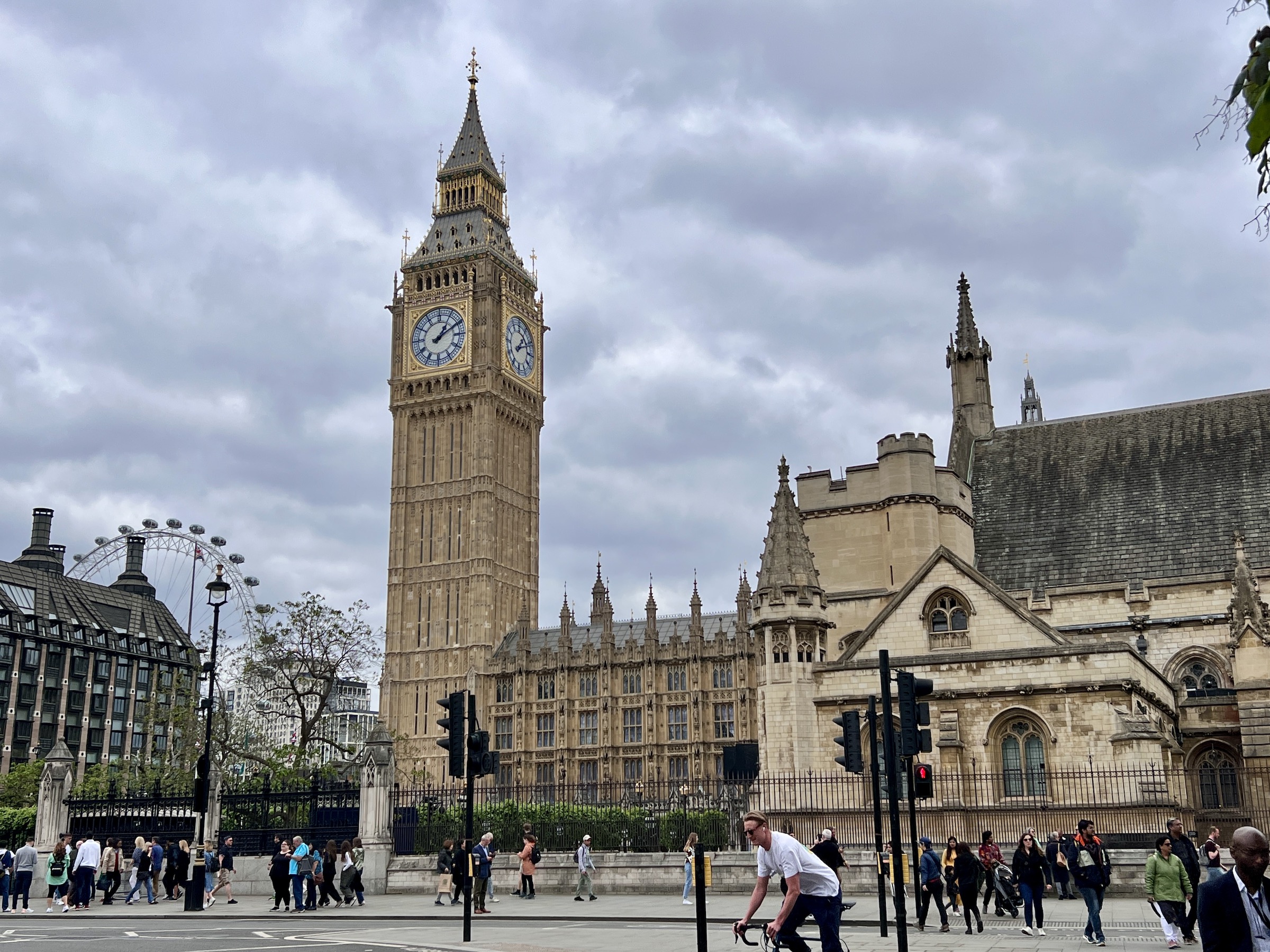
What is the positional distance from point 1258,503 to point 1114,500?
3.93 m

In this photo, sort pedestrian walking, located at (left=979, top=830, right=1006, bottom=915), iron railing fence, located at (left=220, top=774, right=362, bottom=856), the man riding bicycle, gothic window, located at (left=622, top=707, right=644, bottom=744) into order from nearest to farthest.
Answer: the man riding bicycle, pedestrian walking, located at (left=979, top=830, right=1006, bottom=915), iron railing fence, located at (left=220, top=774, right=362, bottom=856), gothic window, located at (left=622, top=707, right=644, bottom=744)

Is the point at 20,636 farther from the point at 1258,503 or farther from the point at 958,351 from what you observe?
the point at 1258,503

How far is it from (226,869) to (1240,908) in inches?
939

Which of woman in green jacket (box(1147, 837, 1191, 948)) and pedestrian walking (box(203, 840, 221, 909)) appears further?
pedestrian walking (box(203, 840, 221, 909))

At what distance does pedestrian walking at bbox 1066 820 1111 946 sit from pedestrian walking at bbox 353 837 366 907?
13975 mm

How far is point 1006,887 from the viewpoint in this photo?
1931 cm

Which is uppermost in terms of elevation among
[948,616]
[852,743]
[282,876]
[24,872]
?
[948,616]

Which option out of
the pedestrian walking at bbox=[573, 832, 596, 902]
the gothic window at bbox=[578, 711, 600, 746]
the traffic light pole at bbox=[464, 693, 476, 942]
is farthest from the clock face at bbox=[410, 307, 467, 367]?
the traffic light pole at bbox=[464, 693, 476, 942]

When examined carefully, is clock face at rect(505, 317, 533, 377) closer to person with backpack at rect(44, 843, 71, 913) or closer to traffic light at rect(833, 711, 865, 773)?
person with backpack at rect(44, 843, 71, 913)

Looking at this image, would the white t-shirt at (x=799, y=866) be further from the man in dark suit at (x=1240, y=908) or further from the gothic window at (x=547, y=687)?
the gothic window at (x=547, y=687)

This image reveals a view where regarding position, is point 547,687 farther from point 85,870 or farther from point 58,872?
point 58,872

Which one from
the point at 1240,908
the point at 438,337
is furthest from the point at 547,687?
the point at 1240,908

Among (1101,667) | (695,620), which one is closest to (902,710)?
(1101,667)

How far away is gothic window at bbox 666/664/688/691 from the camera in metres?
74.1
